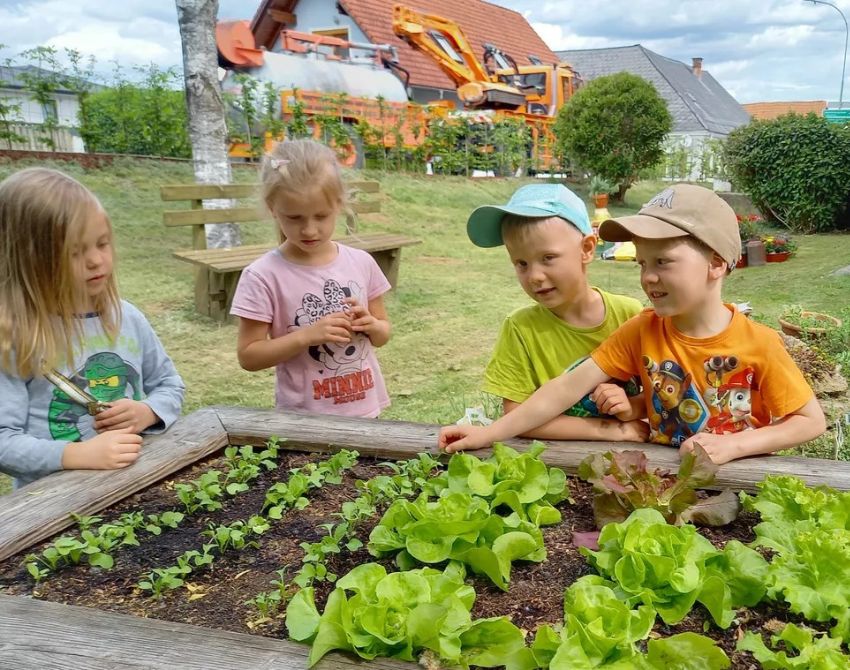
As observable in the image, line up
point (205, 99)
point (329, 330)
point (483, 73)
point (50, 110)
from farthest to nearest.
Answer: point (483, 73), point (50, 110), point (205, 99), point (329, 330)

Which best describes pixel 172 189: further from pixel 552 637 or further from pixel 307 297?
pixel 552 637

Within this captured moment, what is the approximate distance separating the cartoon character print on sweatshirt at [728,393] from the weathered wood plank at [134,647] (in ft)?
3.33

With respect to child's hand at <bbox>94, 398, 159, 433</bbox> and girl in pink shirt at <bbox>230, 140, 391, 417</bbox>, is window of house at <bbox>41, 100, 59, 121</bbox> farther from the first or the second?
child's hand at <bbox>94, 398, 159, 433</bbox>

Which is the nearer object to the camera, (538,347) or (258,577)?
(258,577)

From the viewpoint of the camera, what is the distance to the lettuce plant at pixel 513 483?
145 centimetres

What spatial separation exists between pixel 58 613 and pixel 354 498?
2.14ft

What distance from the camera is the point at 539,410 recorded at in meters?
1.80

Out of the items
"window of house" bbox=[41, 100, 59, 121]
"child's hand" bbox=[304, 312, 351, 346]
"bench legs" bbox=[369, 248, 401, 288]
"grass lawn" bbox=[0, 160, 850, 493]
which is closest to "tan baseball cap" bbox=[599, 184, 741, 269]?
"child's hand" bbox=[304, 312, 351, 346]

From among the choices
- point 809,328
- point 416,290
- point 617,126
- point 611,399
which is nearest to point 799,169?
point 617,126

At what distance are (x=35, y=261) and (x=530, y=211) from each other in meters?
1.23

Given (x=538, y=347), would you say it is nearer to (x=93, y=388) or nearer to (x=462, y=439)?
(x=462, y=439)

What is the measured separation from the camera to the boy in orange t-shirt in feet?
5.18

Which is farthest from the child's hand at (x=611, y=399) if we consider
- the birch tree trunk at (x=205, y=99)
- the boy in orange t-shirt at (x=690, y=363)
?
the birch tree trunk at (x=205, y=99)

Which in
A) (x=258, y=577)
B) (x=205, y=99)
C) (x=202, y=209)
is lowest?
(x=258, y=577)
